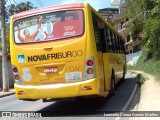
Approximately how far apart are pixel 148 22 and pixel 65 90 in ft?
62.6

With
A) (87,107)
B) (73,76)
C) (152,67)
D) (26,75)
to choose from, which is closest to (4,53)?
(152,67)

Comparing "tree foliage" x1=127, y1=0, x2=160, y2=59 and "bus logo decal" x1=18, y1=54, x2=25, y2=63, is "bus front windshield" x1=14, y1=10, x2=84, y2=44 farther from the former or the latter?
"tree foliage" x1=127, y1=0, x2=160, y2=59

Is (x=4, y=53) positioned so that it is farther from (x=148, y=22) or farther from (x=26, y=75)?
(x=26, y=75)

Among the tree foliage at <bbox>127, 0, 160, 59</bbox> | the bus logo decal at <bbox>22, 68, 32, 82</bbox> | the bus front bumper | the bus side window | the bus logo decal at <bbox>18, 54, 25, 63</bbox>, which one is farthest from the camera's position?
the tree foliage at <bbox>127, 0, 160, 59</bbox>

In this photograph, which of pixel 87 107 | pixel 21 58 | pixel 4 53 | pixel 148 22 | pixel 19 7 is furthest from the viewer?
pixel 19 7

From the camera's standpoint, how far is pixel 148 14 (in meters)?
30.6

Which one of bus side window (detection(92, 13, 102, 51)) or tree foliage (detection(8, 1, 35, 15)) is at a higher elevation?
tree foliage (detection(8, 1, 35, 15))

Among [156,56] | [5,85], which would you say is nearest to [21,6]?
[156,56]

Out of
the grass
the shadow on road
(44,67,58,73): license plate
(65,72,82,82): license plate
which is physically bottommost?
the shadow on road

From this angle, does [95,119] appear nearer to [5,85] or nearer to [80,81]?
[80,81]

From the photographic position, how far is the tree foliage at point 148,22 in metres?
26.5

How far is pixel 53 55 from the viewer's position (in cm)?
1034

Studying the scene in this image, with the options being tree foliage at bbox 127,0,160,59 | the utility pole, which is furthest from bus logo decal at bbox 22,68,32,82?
tree foliage at bbox 127,0,160,59

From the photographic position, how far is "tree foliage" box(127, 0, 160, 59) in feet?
86.8
